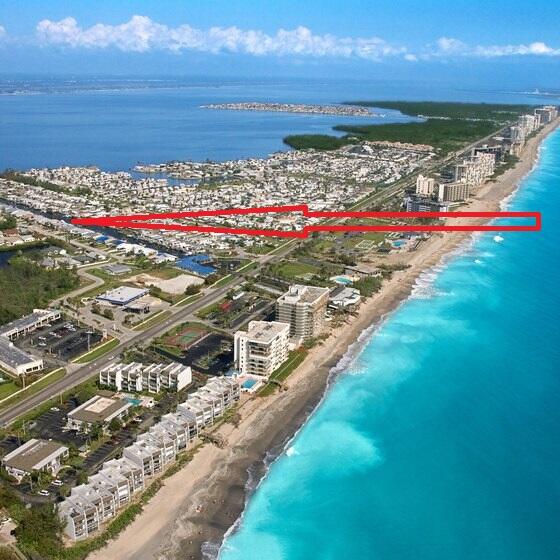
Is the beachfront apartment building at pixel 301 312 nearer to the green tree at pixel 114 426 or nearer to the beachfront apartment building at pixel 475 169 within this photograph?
the green tree at pixel 114 426

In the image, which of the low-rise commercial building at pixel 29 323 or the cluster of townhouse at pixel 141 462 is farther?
the low-rise commercial building at pixel 29 323

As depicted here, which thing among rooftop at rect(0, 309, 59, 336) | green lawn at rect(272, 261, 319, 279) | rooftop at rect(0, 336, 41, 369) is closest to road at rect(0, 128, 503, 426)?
green lawn at rect(272, 261, 319, 279)

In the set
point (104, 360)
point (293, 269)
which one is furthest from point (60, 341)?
point (293, 269)

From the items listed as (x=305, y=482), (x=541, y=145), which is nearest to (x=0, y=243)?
(x=305, y=482)

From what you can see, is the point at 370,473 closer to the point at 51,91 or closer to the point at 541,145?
the point at 541,145

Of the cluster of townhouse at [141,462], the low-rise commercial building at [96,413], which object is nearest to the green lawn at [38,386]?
the low-rise commercial building at [96,413]

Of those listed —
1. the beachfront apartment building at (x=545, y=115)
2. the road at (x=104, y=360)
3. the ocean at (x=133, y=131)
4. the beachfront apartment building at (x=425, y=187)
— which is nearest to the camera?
the road at (x=104, y=360)

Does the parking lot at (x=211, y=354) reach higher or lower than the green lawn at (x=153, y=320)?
lower
